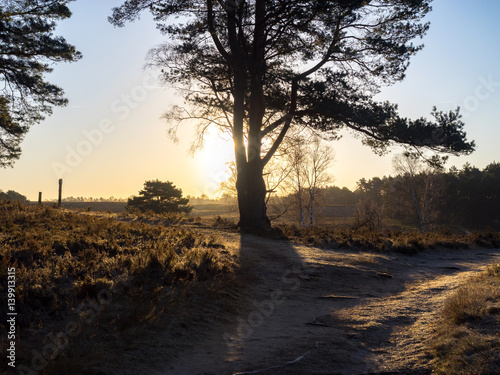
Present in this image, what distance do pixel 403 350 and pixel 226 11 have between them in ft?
49.3

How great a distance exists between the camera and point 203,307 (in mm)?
7852

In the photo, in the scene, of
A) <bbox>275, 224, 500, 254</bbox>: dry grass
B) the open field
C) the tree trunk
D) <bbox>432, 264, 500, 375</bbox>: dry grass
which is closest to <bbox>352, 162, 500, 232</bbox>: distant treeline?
<bbox>275, 224, 500, 254</bbox>: dry grass

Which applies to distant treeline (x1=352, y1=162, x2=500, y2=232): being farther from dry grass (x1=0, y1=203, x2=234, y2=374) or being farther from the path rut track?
dry grass (x1=0, y1=203, x2=234, y2=374)

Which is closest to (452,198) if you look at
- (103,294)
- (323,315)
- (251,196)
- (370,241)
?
(370,241)

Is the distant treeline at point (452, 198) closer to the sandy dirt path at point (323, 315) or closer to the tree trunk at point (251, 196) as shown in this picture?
the tree trunk at point (251, 196)

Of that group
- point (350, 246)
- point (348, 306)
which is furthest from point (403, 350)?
point (350, 246)

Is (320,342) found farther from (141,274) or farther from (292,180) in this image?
(292,180)

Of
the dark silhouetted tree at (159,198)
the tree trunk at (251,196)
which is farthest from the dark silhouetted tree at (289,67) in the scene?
the dark silhouetted tree at (159,198)

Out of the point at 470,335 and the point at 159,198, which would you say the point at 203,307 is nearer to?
the point at 470,335

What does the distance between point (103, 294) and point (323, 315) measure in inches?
168

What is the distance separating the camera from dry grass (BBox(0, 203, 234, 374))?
18.5ft

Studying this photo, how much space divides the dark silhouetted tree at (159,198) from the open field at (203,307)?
104 ft

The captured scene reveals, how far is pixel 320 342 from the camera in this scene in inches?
265

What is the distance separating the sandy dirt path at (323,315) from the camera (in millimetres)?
5938
